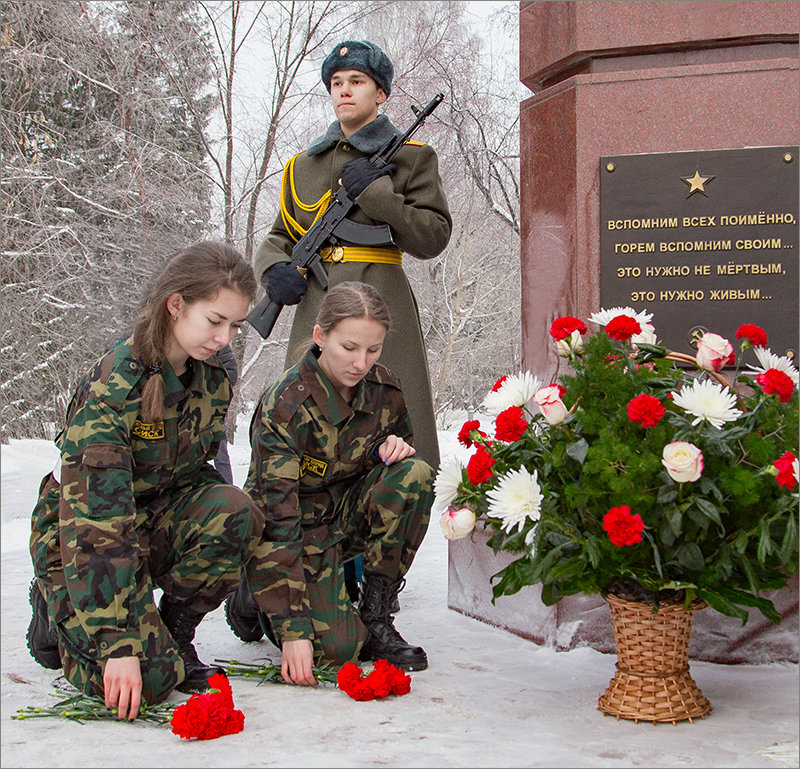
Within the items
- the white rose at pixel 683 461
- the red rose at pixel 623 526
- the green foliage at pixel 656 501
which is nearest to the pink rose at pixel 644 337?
the green foliage at pixel 656 501

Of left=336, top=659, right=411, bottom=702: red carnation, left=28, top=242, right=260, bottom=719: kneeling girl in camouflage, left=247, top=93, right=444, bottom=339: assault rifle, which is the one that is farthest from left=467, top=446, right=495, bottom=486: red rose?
left=247, top=93, right=444, bottom=339: assault rifle

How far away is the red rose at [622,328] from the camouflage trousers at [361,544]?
82 centimetres

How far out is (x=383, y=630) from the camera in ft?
9.62

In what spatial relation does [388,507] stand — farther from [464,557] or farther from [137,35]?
[137,35]

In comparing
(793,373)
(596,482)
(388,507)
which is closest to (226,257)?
(388,507)

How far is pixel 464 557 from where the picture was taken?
3.53m

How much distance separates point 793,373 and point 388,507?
1.22 meters

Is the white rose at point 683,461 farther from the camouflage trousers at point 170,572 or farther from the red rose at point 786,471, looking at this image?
the camouflage trousers at point 170,572

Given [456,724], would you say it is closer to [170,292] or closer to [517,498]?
[517,498]

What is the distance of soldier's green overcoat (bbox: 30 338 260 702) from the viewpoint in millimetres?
2389

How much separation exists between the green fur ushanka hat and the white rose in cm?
201

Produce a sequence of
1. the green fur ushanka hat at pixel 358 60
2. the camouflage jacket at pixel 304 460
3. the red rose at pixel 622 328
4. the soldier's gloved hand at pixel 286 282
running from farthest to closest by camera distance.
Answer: the soldier's gloved hand at pixel 286 282 < the green fur ushanka hat at pixel 358 60 < the camouflage jacket at pixel 304 460 < the red rose at pixel 622 328

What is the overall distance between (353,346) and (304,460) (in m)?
0.41

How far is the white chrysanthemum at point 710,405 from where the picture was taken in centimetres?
219
